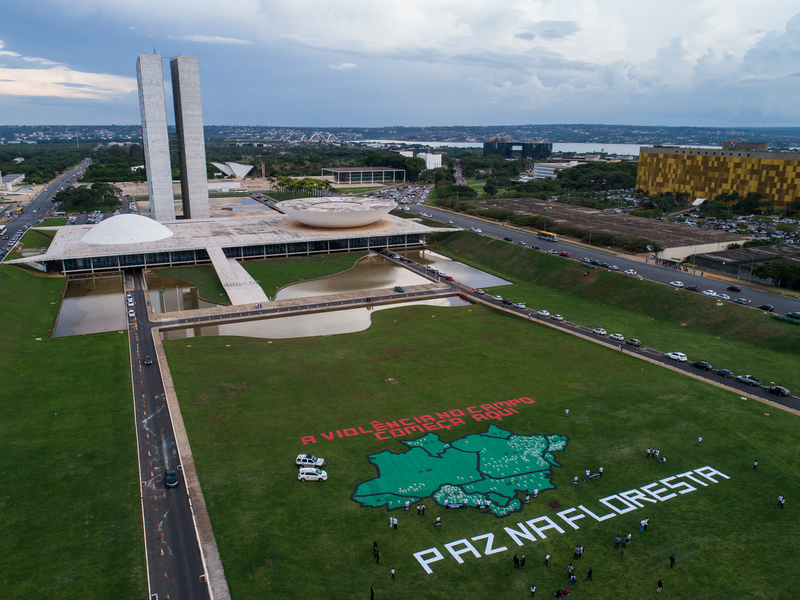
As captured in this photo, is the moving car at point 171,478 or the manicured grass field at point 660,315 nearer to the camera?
the moving car at point 171,478

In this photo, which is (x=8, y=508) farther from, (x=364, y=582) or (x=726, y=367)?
(x=726, y=367)

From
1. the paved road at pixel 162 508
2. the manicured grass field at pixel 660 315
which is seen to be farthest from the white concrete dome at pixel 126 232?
the manicured grass field at pixel 660 315

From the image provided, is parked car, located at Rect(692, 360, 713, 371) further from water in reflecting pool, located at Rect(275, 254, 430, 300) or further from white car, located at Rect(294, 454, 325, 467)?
water in reflecting pool, located at Rect(275, 254, 430, 300)

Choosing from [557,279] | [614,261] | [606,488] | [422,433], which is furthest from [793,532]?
[614,261]

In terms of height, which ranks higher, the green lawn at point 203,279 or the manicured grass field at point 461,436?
the green lawn at point 203,279

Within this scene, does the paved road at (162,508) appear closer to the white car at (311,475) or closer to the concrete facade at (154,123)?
the white car at (311,475)

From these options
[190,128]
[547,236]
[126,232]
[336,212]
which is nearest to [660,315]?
[547,236]
